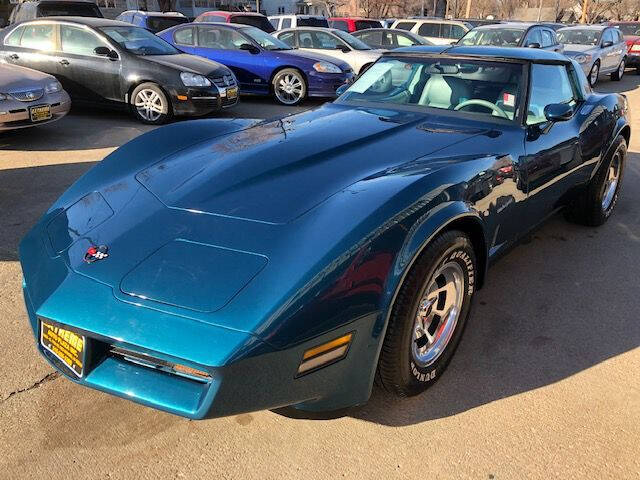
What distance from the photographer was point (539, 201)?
11.1ft

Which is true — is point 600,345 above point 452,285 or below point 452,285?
below

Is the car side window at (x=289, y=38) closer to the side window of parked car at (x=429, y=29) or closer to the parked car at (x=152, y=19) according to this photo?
the parked car at (x=152, y=19)

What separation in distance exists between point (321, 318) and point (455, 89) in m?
2.33

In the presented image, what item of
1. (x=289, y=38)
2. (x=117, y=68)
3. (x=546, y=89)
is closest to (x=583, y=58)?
(x=289, y=38)

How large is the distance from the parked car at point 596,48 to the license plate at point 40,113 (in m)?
11.0

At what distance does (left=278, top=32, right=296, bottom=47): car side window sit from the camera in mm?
12203

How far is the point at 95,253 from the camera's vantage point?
2158 mm

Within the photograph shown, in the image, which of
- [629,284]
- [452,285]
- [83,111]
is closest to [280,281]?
[452,285]

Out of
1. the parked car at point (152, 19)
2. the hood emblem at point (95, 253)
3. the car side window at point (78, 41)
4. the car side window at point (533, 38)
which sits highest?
the parked car at point (152, 19)

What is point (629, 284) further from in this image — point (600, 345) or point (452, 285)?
point (452, 285)

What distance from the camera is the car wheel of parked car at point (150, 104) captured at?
7.86 m

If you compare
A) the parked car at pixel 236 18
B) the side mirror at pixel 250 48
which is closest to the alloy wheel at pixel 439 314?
the side mirror at pixel 250 48

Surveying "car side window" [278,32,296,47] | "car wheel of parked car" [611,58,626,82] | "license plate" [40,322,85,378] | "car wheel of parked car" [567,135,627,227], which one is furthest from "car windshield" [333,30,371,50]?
"license plate" [40,322,85,378]

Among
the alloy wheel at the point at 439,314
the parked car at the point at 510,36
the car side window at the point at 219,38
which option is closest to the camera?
the alloy wheel at the point at 439,314
